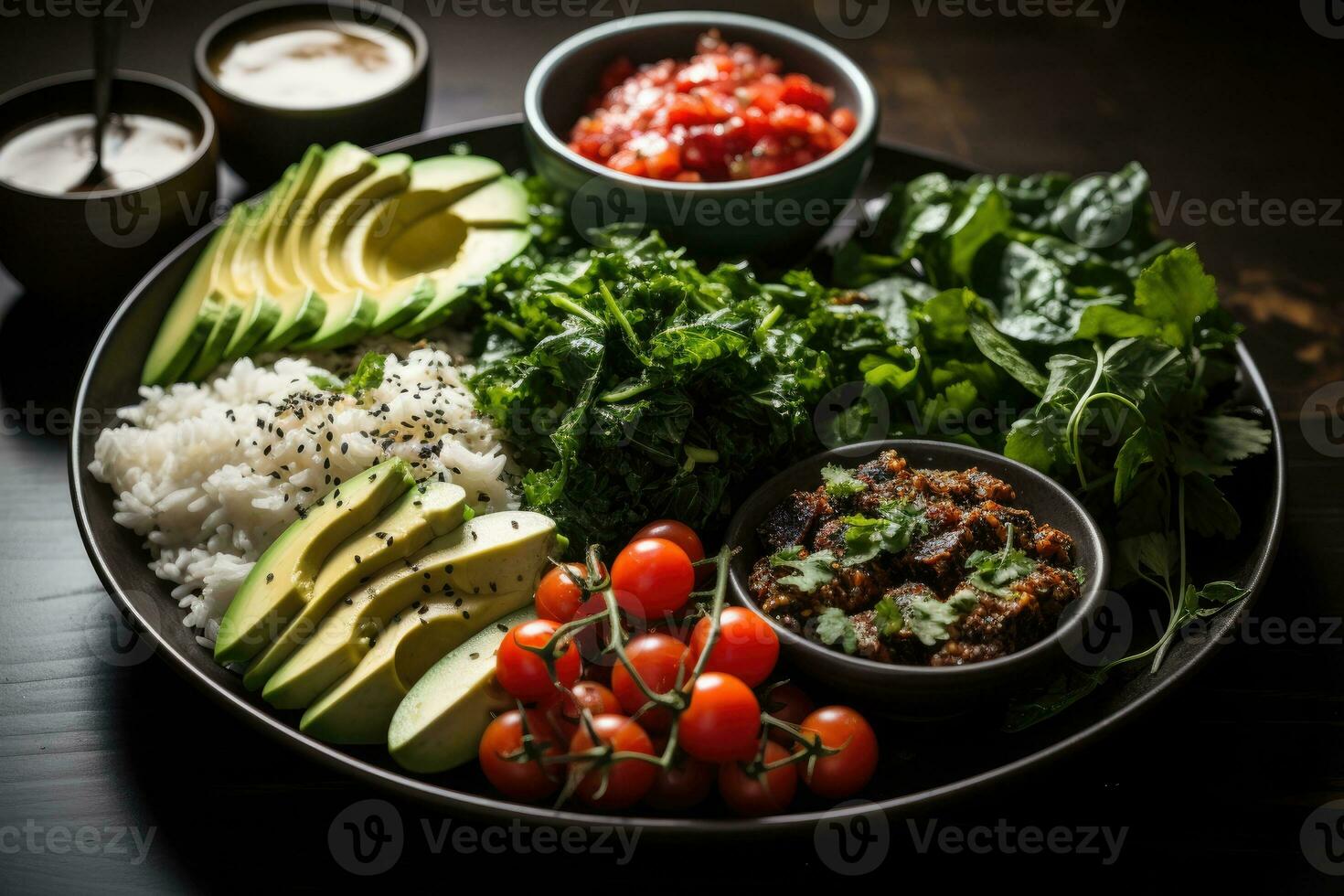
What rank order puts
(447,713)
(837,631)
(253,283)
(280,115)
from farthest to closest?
1. (280,115)
2. (253,283)
3. (837,631)
4. (447,713)

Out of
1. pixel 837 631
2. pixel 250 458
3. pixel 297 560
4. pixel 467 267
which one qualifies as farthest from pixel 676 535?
pixel 467 267

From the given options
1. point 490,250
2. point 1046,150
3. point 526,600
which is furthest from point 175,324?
point 1046,150

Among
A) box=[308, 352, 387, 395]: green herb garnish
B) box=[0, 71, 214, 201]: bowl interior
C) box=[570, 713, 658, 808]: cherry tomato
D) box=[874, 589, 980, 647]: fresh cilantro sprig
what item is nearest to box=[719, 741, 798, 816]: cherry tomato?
box=[570, 713, 658, 808]: cherry tomato

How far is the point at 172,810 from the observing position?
7.47ft

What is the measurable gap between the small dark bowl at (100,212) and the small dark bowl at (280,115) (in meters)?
0.13

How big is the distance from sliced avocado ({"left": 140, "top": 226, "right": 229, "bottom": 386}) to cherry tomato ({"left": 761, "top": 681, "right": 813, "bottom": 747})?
178 cm

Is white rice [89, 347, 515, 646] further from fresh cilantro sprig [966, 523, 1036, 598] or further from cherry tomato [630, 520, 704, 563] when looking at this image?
fresh cilantro sprig [966, 523, 1036, 598]

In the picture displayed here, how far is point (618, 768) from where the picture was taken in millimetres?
2076

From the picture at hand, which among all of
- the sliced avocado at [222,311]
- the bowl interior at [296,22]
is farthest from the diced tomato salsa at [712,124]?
the sliced avocado at [222,311]

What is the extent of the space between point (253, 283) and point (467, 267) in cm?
60

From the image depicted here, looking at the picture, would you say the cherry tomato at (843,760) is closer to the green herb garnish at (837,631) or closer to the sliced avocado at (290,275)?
the green herb garnish at (837,631)

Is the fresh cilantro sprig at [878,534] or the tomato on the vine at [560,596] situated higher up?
the fresh cilantro sprig at [878,534]

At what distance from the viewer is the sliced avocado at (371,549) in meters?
2.30

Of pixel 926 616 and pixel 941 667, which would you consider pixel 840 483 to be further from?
pixel 941 667
